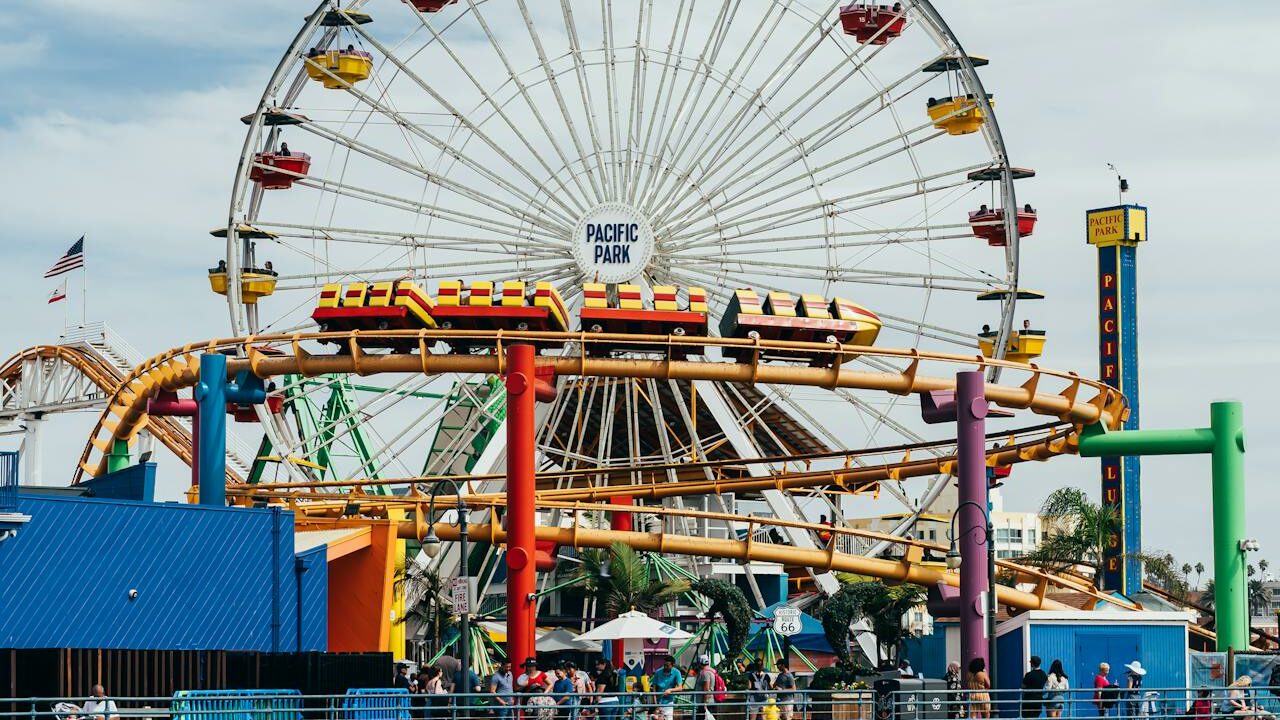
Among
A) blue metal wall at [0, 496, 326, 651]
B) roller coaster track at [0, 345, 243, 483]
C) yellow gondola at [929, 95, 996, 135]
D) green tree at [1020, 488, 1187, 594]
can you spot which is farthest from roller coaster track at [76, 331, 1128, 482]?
green tree at [1020, 488, 1187, 594]

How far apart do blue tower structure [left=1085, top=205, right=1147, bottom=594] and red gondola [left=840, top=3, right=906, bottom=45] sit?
39572 millimetres

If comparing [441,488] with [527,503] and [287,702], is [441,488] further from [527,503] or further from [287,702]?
[287,702]

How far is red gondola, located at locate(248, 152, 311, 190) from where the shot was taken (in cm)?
5012

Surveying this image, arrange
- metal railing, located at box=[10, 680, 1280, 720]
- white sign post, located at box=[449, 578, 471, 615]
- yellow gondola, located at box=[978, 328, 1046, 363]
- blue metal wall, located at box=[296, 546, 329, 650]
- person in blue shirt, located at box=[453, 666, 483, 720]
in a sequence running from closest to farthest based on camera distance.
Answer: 1. metal railing, located at box=[10, 680, 1280, 720]
2. person in blue shirt, located at box=[453, 666, 483, 720]
3. white sign post, located at box=[449, 578, 471, 615]
4. blue metal wall, located at box=[296, 546, 329, 650]
5. yellow gondola, located at box=[978, 328, 1046, 363]

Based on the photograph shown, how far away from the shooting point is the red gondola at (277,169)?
50125 mm

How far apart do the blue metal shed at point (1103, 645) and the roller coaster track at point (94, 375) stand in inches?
1388

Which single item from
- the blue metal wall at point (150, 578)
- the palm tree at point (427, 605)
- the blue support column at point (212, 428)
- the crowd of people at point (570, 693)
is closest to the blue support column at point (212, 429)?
the blue support column at point (212, 428)

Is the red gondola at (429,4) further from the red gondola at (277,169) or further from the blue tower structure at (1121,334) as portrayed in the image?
the blue tower structure at (1121,334)

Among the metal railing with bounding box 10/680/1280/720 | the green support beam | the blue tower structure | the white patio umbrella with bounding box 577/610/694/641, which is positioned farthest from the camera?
the blue tower structure

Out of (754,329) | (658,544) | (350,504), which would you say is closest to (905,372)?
(754,329)

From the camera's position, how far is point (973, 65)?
50781 millimetres

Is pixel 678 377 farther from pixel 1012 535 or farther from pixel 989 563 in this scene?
pixel 1012 535

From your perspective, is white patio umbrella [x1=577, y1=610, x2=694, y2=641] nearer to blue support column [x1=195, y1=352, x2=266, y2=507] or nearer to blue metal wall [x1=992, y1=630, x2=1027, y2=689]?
blue metal wall [x1=992, y1=630, x2=1027, y2=689]

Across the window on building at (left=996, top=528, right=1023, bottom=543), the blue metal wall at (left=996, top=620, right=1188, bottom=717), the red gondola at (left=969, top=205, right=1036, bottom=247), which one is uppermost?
the red gondola at (left=969, top=205, right=1036, bottom=247)
